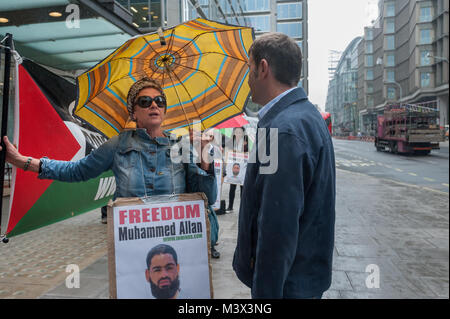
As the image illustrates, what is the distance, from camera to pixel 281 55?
1.71 meters

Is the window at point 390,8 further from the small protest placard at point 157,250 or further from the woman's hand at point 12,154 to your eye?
the woman's hand at point 12,154

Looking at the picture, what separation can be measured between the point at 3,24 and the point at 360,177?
42.5 feet

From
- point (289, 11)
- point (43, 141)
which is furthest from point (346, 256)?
point (289, 11)

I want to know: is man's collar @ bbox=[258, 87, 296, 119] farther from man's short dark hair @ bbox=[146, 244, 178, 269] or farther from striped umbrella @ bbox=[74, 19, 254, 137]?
striped umbrella @ bbox=[74, 19, 254, 137]

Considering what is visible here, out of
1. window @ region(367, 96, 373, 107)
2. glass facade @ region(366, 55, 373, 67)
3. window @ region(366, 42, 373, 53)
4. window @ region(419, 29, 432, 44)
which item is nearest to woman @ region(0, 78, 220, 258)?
window @ region(419, 29, 432, 44)

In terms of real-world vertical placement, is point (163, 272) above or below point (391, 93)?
below

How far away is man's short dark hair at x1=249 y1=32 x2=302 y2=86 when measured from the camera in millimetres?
1706

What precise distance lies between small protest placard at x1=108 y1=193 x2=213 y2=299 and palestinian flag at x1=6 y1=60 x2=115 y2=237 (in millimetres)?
927

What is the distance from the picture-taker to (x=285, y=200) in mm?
1485

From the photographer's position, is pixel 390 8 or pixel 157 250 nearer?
pixel 157 250

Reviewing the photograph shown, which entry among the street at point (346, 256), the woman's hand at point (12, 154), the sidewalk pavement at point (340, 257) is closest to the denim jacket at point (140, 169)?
the woman's hand at point (12, 154)

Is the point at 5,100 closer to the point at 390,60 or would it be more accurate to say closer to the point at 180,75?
the point at 180,75

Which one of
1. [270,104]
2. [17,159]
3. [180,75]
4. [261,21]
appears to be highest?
[261,21]

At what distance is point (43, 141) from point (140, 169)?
887 mm
